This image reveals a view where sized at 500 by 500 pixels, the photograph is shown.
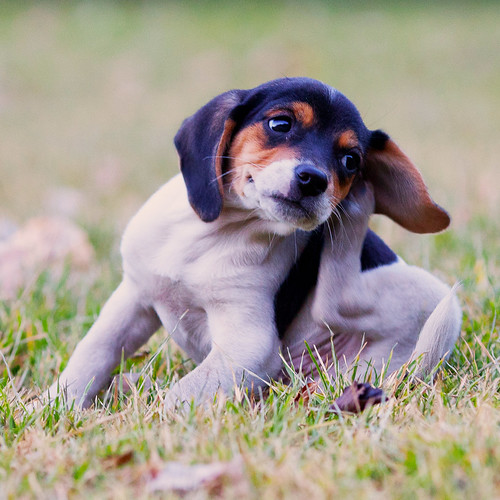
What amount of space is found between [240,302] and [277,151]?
1.88ft

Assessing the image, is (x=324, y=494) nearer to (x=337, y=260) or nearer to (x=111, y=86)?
(x=337, y=260)

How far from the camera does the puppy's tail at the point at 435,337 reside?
282cm

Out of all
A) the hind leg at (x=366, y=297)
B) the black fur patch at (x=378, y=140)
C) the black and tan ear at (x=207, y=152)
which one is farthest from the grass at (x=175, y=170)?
the black and tan ear at (x=207, y=152)

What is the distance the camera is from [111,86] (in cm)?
1247

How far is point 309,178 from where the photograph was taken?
2.62 metres

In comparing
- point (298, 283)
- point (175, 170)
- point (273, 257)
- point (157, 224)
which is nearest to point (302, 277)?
point (298, 283)

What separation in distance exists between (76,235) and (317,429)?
10.0 feet

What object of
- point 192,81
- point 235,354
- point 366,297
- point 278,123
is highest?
point 278,123

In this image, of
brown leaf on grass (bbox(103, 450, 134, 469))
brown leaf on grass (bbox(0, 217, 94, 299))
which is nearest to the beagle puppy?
brown leaf on grass (bbox(103, 450, 134, 469))

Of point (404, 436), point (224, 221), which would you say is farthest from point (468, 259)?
point (404, 436)

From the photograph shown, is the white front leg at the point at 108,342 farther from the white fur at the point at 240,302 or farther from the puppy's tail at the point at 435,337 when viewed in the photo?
the puppy's tail at the point at 435,337

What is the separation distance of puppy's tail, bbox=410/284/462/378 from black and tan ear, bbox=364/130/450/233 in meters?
0.37

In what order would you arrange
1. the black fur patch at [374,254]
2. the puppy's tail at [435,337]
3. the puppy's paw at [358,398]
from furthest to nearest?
the black fur patch at [374,254] → the puppy's tail at [435,337] → the puppy's paw at [358,398]

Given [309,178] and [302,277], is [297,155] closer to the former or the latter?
[309,178]
